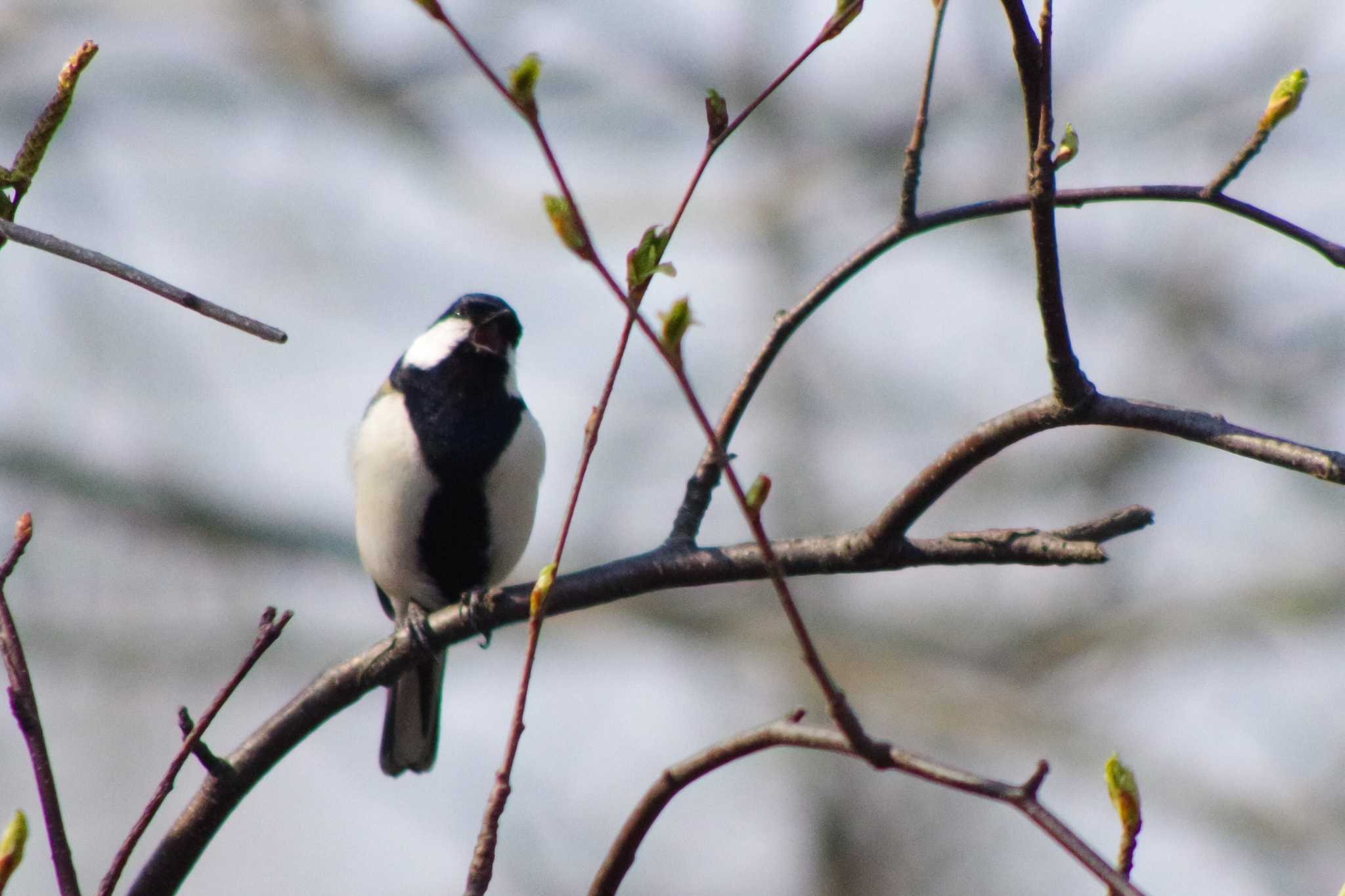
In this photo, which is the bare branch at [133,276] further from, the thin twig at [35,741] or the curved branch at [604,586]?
the curved branch at [604,586]

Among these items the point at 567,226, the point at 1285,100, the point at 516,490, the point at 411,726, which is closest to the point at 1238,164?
the point at 1285,100

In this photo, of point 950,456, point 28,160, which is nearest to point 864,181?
point 950,456

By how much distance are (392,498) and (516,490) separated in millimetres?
353

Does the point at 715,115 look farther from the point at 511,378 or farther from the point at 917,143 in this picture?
the point at 511,378

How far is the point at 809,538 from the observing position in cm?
233

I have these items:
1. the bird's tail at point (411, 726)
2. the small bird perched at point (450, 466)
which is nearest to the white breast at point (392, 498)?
the small bird perched at point (450, 466)

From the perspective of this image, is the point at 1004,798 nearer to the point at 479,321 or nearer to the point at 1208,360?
Result: the point at 479,321

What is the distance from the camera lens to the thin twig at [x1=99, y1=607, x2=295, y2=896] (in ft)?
4.76

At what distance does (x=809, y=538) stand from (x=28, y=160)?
4.20 feet

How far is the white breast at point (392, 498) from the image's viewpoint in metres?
4.06

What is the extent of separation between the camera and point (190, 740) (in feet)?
5.55

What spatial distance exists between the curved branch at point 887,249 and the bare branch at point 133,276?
3.33 feet

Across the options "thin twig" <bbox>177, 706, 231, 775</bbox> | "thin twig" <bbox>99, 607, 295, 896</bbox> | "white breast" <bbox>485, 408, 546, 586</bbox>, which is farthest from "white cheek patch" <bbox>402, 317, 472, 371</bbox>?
"thin twig" <bbox>99, 607, 295, 896</bbox>

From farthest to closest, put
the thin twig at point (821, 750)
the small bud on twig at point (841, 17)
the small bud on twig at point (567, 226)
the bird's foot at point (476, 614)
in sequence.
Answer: the bird's foot at point (476, 614), the small bud on twig at point (841, 17), the small bud on twig at point (567, 226), the thin twig at point (821, 750)
